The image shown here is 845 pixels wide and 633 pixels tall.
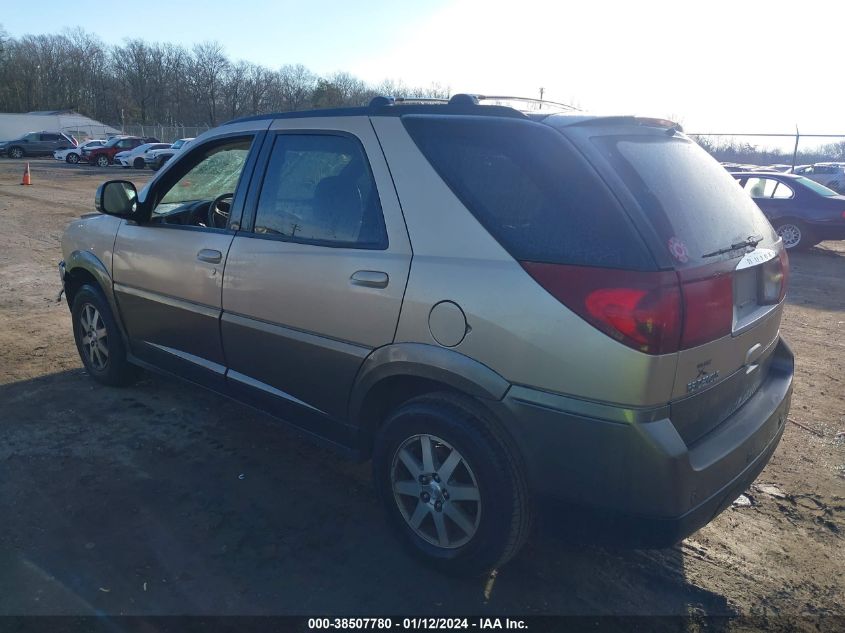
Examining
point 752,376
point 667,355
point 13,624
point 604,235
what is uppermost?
point 604,235

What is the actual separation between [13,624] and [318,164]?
2.38 m

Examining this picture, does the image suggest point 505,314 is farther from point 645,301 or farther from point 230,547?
point 230,547

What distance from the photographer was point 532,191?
2.49m

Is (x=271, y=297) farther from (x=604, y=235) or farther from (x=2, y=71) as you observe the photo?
(x=2, y=71)

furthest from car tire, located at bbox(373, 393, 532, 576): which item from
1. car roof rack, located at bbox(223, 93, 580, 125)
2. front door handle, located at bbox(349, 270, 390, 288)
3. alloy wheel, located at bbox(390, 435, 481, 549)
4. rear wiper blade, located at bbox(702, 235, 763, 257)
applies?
car roof rack, located at bbox(223, 93, 580, 125)

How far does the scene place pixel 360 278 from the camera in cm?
290

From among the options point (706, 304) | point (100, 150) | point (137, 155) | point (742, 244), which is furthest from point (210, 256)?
point (100, 150)

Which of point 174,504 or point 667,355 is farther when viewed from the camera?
point 174,504

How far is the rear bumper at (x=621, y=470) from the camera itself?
223cm

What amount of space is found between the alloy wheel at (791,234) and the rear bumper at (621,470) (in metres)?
11.6

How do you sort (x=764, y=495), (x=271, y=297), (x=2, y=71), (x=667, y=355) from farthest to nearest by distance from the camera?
(x=2, y=71) < (x=764, y=495) < (x=271, y=297) < (x=667, y=355)

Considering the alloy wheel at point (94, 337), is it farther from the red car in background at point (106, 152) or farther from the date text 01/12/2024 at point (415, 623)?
the red car in background at point (106, 152)

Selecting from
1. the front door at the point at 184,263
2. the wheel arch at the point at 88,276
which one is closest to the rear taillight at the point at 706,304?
the front door at the point at 184,263

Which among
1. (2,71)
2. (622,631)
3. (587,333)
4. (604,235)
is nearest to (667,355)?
(587,333)
